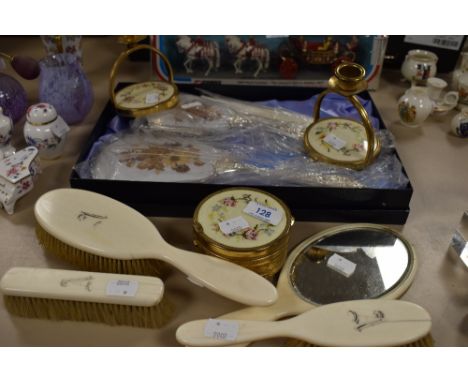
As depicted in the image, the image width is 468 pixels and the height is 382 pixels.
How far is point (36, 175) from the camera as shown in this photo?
863 mm

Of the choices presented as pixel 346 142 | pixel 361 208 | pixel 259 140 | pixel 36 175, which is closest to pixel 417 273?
pixel 361 208

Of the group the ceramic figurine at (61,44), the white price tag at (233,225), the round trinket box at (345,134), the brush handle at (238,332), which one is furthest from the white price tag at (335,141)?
the ceramic figurine at (61,44)

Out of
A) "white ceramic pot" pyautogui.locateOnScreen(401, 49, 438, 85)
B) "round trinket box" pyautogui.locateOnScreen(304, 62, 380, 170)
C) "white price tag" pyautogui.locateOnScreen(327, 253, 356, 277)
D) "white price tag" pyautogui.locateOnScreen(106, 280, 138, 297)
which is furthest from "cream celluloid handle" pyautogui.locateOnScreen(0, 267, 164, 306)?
"white ceramic pot" pyautogui.locateOnScreen(401, 49, 438, 85)

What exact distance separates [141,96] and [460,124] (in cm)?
64

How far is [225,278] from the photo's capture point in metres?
0.62

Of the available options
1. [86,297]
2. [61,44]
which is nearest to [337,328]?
[86,297]

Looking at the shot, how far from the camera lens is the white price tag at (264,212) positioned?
2.25ft

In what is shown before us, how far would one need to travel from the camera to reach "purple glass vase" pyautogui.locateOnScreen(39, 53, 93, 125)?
0.95m

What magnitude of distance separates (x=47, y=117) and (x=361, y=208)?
1.85 ft

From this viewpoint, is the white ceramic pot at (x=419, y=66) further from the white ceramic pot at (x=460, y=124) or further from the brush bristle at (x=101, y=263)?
the brush bristle at (x=101, y=263)

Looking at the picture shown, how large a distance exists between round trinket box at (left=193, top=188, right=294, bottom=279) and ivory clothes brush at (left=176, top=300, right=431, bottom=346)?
0.09 meters

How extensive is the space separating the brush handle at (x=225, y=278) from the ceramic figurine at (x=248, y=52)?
1.99 ft

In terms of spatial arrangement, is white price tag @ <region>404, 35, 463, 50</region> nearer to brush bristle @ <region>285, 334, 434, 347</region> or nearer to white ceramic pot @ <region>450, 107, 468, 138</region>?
white ceramic pot @ <region>450, 107, 468, 138</region>

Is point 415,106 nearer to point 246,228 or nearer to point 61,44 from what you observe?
point 246,228
